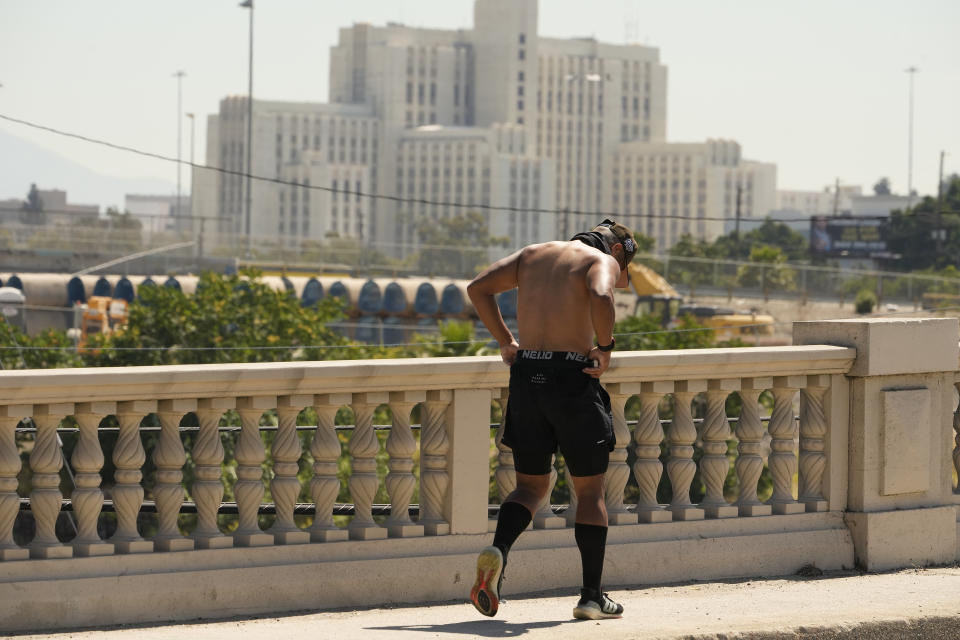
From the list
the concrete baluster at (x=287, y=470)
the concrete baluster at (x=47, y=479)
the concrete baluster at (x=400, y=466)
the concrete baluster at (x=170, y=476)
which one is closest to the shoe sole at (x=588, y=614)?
the concrete baluster at (x=400, y=466)

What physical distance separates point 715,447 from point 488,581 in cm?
174

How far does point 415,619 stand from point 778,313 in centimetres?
5015

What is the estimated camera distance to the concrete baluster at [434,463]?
6.11m

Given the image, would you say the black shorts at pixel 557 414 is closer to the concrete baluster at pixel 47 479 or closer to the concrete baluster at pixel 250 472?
the concrete baluster at pixel 250 472

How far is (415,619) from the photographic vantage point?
5691 millimetres

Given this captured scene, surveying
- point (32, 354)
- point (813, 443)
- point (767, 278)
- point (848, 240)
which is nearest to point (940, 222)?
point (848, 240)

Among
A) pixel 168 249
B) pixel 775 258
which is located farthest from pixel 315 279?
pixel 775 258

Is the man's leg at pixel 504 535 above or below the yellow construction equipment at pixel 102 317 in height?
above

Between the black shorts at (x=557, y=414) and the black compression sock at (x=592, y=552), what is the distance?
0.81 feet

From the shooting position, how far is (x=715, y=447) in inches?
264

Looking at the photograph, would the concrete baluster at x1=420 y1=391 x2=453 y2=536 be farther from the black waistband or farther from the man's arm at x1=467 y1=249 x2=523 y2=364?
the black waistband

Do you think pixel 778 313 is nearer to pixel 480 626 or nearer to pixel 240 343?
pixel 240 343

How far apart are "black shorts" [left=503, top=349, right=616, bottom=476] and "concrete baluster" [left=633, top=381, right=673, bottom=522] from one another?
0.89 m

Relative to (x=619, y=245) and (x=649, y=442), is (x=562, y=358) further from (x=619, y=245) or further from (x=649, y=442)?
(x=649, y=442)
